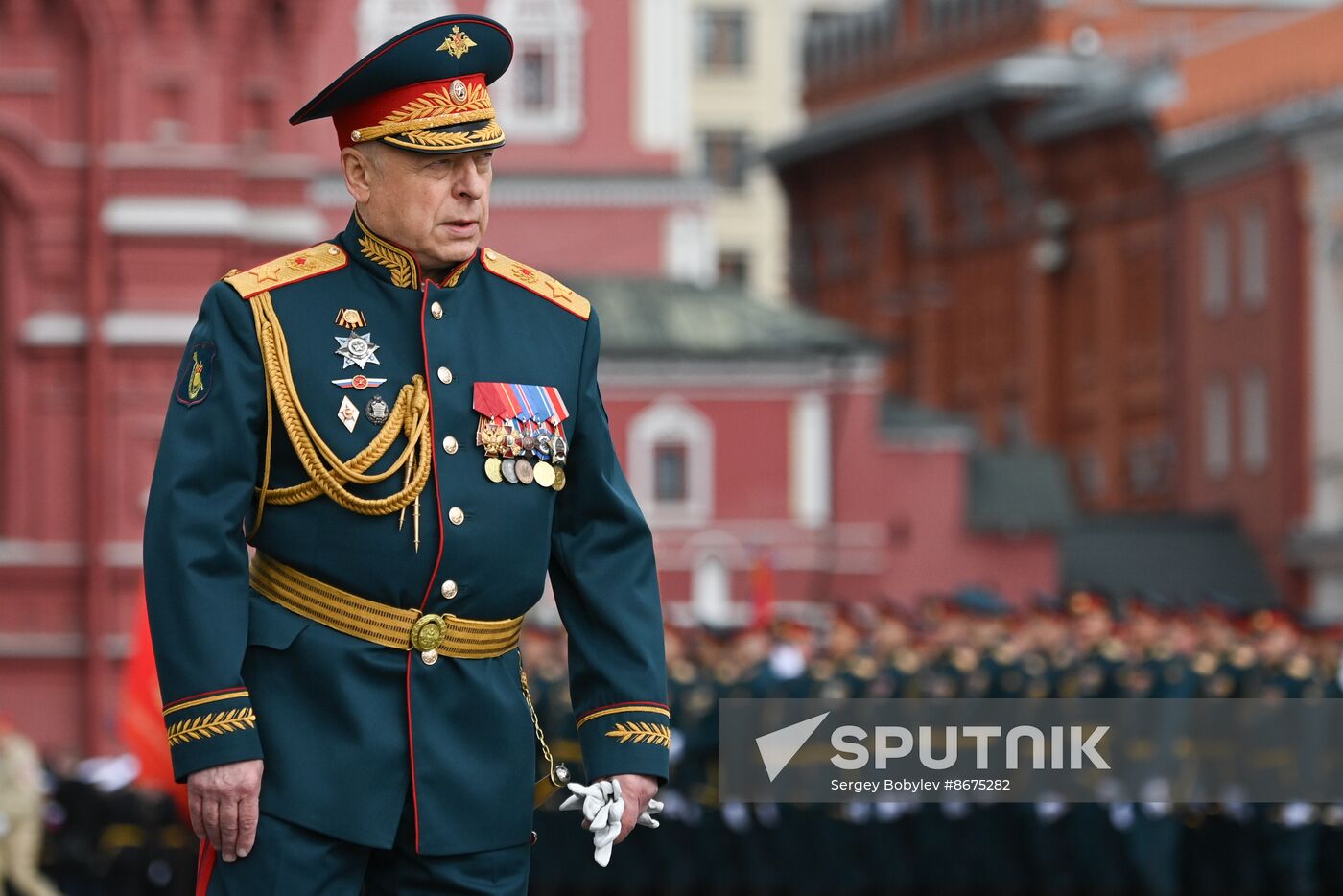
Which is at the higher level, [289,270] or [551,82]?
[551,82]

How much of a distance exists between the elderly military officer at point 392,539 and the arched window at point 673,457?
32.3 m

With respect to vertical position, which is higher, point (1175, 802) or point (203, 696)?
point (203, 696)

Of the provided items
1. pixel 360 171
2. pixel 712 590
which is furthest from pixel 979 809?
pixel 712 590

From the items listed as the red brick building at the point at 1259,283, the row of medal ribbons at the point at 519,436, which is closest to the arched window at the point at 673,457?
the red brick building at the point at 1259,283

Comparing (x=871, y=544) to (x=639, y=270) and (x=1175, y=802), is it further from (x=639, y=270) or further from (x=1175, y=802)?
(x=1175, y=802)

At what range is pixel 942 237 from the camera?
183 feet

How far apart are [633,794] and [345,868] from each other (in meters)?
0.56

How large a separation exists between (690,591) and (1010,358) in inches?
601

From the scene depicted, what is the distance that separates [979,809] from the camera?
19125 mm

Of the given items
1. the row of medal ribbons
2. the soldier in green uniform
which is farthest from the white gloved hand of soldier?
the soldier in green uniform

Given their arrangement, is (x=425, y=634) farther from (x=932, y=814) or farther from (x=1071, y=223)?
(x=1071, y=223)

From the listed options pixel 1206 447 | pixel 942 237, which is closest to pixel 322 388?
pixel 1206 447
